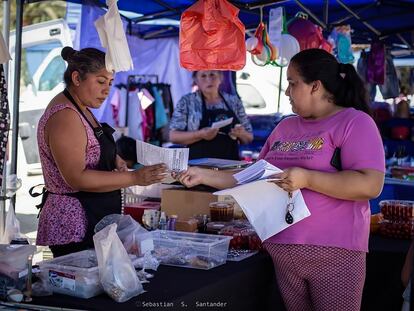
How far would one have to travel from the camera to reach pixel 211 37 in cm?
392

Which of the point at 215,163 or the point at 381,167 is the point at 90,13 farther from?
the point at 381,167

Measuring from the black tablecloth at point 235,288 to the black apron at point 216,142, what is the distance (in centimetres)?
185

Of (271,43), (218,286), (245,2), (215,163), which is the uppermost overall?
(245,2)

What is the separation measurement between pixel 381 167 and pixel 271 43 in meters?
3.13

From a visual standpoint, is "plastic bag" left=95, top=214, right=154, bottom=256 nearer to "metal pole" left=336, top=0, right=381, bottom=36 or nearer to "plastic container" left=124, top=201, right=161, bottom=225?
"plastic container" left=124, top=201, right=161, bottom=225

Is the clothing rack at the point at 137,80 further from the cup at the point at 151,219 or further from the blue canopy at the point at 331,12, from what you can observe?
the cup at the point at 151,219

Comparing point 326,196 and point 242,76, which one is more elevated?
point 242,76

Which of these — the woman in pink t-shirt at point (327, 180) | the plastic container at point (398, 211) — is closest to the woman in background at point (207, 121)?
the plastic container at point (398, 211)

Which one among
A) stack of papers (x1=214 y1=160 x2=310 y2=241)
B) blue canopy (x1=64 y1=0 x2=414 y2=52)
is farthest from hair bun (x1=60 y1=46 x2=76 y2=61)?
blue canopy (x1=64 y1=0 x2=414 y2=52)

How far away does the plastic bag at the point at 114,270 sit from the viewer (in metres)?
2.12

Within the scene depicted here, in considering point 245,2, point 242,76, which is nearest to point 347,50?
point 245,2

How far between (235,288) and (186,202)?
1.08 meters

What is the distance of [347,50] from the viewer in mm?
6359

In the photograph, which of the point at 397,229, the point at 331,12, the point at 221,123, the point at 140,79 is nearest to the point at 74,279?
the point at 397,229
